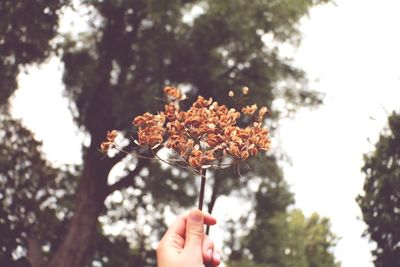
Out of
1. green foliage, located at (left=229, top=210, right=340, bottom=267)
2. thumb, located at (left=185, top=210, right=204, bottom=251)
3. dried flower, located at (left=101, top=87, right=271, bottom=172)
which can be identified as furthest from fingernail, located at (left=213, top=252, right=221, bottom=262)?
green foliage, located at (left=229, top=210, right=340, bottom=267)

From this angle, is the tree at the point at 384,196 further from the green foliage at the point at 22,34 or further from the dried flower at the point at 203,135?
the green foliage at the point at 22,34

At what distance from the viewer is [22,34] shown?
1469 centimetres

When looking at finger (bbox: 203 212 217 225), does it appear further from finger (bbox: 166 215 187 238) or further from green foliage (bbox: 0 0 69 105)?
green foliage (bbox: 0 0 69 105)

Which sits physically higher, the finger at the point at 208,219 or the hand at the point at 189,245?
the finger at the point at 208,219

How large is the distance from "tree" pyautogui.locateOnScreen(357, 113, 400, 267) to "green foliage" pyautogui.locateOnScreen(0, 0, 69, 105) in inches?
362

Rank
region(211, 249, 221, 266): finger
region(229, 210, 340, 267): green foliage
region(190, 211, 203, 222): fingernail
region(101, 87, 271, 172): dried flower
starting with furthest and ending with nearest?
1. region(229, 210, 340, 267): green foliage
2. region(101, 87, 271, 172): dried flower
3. region(190, 211, 203, 222): fingernail
4. region(211, 249, 221, 266): finger

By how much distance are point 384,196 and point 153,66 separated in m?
7.88

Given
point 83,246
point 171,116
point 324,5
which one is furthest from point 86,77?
point 171,116

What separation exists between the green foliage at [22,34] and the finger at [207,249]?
39.5 ft

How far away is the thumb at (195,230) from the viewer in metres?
3.14

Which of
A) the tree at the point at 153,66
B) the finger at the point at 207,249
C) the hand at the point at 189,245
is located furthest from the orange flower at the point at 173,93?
the tree at the point at 153,66

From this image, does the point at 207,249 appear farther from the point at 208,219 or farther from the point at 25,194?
the point at 25,194

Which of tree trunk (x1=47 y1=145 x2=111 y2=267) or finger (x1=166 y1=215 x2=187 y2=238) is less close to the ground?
tree trunk (x1=47 y1=145 x2=111 y2=267)

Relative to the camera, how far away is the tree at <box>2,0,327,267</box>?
15.1 m
